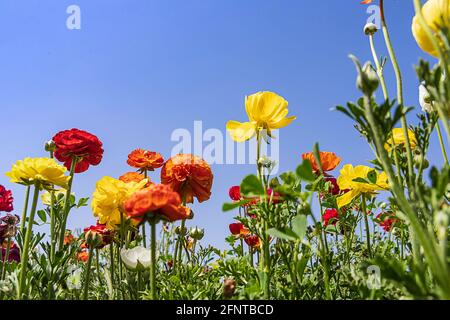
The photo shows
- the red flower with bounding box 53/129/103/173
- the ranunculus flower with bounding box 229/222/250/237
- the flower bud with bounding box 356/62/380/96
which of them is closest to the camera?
the flower bud with bounding box 356/62/380/96

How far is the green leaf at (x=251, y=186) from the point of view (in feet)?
2.81

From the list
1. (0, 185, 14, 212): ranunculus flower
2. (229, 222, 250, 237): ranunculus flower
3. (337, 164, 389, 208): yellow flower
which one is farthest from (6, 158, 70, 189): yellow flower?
(229, 222, 250, 237): ranunculus flower

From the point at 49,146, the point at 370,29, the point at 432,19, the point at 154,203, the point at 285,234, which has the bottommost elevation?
the point at 285,234

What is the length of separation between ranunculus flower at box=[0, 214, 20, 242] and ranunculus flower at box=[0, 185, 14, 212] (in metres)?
0.10

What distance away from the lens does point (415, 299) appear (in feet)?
2.25

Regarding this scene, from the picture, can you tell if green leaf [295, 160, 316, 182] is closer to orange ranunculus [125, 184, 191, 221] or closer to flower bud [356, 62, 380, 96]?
flower bud [356, 62, 380, 96]

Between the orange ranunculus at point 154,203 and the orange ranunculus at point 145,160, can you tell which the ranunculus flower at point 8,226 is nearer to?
the orange ranunculus at point 145,160

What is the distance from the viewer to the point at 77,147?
1.99 meters

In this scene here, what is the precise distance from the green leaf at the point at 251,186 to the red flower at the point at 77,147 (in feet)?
4.33

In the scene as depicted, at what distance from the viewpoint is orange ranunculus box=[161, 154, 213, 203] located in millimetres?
1798

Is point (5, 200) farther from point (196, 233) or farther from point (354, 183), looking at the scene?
point (354, 183)

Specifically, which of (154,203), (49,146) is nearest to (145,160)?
(49,146)

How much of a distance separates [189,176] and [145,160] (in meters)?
0.43
